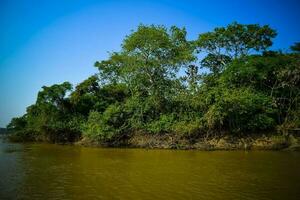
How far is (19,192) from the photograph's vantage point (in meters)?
10.5

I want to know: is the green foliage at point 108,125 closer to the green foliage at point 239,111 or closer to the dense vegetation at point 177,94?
the dense vegetation at point 177,94

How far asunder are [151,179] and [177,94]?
19.3 m

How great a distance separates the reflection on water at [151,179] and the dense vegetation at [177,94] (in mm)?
10774

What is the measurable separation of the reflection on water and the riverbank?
8.15 meters

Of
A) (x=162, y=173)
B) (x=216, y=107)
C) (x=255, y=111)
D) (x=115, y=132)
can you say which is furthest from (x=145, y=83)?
(x=162, y=173)

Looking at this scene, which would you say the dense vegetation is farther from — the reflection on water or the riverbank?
the reflection on water

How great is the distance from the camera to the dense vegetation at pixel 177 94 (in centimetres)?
2828

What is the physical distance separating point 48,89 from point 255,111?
2444 cm

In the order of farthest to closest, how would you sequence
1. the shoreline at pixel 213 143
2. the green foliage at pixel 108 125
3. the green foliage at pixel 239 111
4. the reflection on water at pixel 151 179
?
the green foliage at pixel 108 125 < the green foliage at pixel 239 111 < the shoreline at pixel 213 143 < the reflection on water at pixel 151 179

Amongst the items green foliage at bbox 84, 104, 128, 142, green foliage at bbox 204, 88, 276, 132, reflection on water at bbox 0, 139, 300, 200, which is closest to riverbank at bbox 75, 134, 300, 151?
green foliage at bbox 84, 104, 128, 142

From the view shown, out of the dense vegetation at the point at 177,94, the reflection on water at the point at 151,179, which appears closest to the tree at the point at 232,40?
the dense vegetation at the point at 177,94

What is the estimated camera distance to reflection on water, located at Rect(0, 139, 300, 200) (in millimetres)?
10297

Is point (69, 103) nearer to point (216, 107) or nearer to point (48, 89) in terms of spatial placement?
point (48, 89)

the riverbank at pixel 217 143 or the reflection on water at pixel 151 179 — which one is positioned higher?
the riverbank at pixel 217 143
